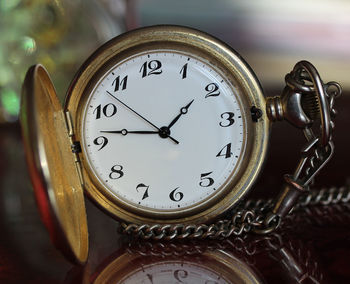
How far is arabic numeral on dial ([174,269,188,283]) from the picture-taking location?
2.61 feet

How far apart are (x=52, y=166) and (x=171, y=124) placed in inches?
9.8

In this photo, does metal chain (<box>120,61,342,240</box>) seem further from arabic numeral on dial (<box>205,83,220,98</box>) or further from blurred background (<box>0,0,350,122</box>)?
blurred background (<box>0,0,350,122</box>)

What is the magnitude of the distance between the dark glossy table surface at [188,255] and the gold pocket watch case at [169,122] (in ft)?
0.26

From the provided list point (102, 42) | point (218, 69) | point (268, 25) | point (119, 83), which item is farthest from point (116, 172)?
point (268, 25)

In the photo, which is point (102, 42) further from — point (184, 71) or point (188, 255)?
point (188, 255)

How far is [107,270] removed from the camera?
0.84 m

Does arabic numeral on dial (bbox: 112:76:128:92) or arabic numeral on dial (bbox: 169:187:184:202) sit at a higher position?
arabic numeral on dial (bbox: 112:76:128:92)

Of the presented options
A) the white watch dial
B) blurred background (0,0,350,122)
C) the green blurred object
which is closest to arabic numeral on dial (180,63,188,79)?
the white watch dial

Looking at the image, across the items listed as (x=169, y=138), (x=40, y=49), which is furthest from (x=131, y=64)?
(x=40, y=49)

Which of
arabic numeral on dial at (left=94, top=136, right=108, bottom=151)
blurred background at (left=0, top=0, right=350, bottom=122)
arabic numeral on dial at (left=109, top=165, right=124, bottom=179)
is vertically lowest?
arabic numeral on dial at (left=109, top=165, right=124, bottom=179)

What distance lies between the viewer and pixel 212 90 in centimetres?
96

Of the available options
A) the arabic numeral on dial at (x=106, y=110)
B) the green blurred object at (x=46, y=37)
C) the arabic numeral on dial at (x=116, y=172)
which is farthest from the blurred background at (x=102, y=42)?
the arabic numeral on dial at (x=106, y=110)

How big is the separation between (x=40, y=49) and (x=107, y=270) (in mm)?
1232

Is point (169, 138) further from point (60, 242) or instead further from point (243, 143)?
point (60, 242)
